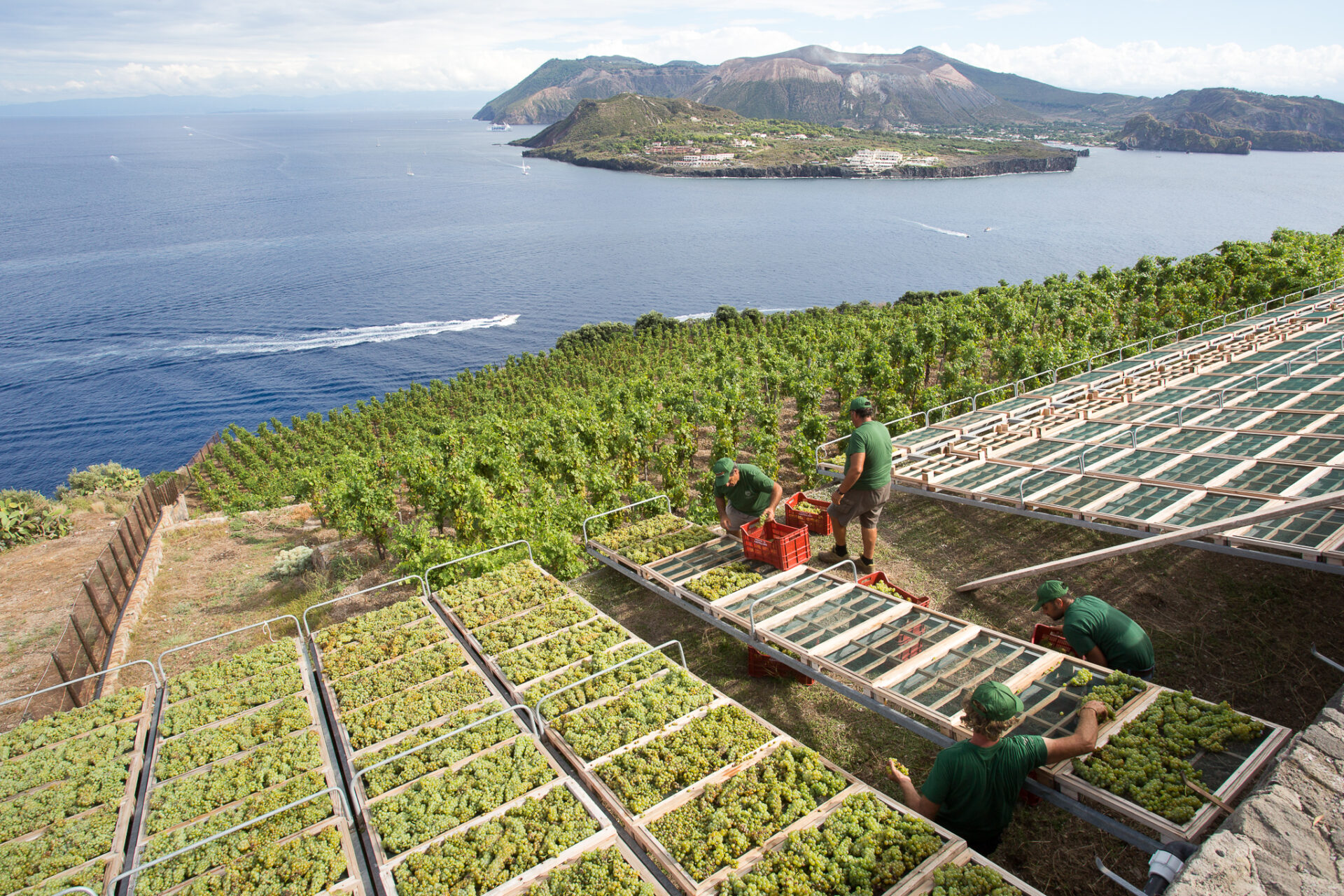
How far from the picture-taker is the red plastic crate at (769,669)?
10.3 metres

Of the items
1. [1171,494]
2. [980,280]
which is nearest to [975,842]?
[1171,494]

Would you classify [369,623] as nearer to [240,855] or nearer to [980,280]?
[240,855]

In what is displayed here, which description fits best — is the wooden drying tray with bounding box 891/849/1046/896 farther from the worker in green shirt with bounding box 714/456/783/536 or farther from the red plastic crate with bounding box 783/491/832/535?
the red plastic crate with bounding box 783/491/832/535

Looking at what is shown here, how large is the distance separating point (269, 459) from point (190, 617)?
23076 millimetres

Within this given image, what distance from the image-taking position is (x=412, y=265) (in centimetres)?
9762

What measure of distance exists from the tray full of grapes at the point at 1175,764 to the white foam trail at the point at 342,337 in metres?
70.5

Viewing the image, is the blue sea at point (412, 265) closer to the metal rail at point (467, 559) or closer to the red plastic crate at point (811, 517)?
the metal rail at point (467, 559)

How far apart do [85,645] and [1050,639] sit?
721 inches

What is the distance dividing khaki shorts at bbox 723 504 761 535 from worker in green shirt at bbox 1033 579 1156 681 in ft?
17.3

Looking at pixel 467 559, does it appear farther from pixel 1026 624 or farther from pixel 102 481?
pixel 102 481

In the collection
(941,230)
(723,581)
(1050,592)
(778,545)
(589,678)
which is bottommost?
(723,581)

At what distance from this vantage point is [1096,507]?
11.4 metres

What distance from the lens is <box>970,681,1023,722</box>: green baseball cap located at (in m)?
5.96

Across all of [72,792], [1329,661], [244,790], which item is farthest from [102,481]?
[1329,661]
